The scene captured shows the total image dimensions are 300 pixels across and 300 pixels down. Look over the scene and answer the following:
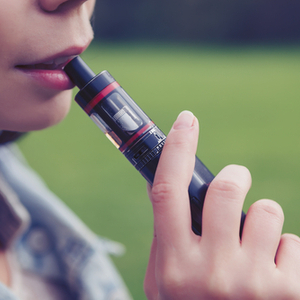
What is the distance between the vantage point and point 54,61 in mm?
500

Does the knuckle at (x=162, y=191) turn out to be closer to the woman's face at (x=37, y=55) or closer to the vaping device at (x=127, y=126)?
the vaping device at (x=127, y=126)

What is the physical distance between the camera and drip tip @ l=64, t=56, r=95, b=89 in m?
0.48

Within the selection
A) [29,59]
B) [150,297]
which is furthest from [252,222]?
[29,59]

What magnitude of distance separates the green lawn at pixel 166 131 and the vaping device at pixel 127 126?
31 cm

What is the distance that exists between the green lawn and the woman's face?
0.26m

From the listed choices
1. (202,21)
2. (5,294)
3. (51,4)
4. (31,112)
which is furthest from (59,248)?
Answer: (202,21)

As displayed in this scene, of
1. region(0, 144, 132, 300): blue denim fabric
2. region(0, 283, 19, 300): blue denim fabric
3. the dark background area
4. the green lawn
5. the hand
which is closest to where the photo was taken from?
the hand

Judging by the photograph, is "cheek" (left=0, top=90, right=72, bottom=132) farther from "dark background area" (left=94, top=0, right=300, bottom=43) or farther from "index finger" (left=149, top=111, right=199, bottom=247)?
"dark background area" (left=94, top=0, right=300, bottom=43)

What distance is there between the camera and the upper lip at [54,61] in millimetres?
463

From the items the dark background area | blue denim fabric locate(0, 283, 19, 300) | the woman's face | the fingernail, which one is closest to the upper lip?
the woman's face

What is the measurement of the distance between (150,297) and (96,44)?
7.93 m

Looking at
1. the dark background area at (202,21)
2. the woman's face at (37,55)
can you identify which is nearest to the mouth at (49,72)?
the woman's face at (37,55)

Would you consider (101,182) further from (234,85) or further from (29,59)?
(234,85)

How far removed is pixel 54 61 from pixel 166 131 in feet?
7.54
